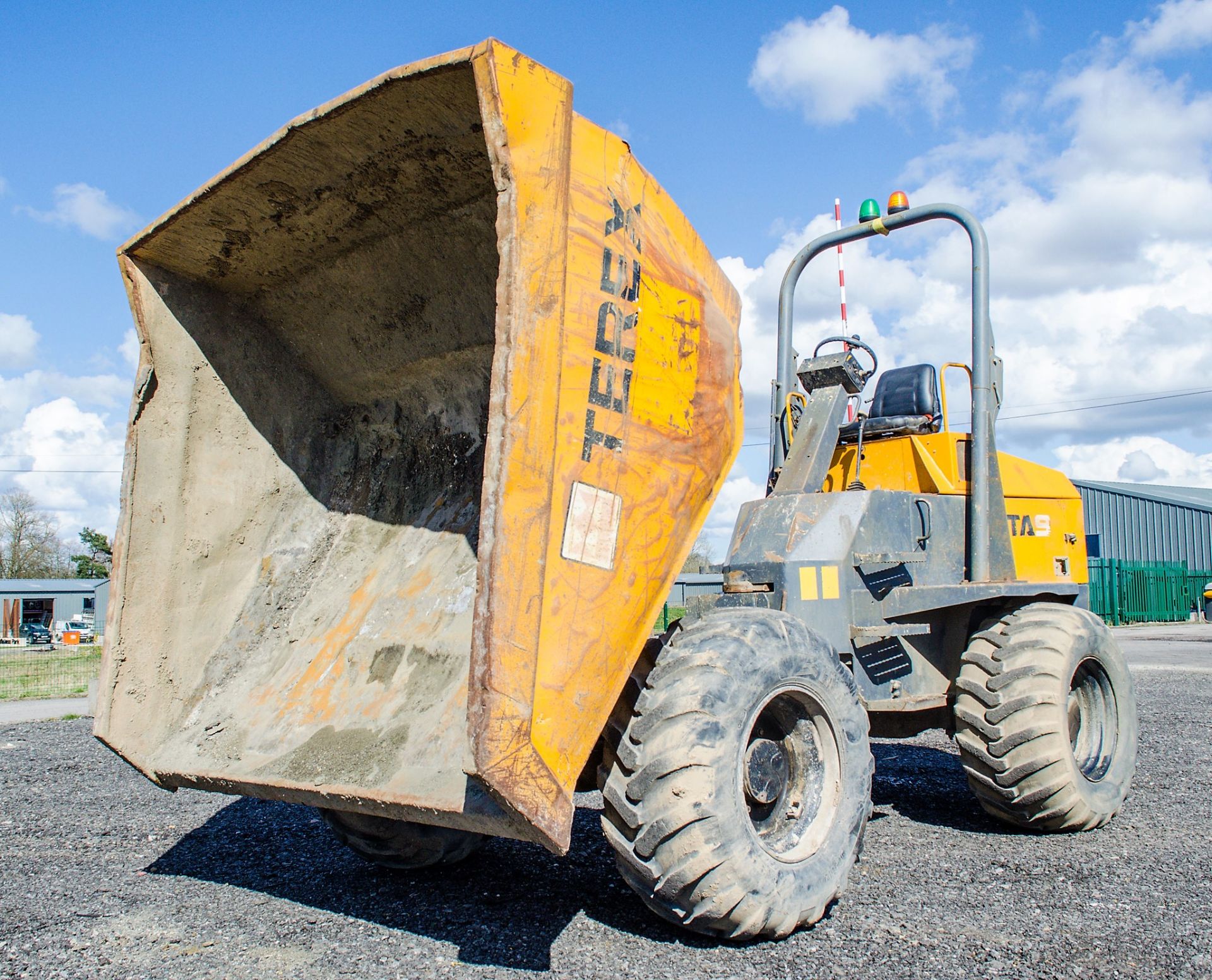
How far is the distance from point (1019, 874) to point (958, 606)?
1.48 meters

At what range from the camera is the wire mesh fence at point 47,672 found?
13.4 metres

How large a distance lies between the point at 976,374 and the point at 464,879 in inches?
143

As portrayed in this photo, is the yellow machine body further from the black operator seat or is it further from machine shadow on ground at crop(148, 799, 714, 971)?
machine shadow on ground at crop(148, 799, 714, 971)

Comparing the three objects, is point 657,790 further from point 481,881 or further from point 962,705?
point 962,705

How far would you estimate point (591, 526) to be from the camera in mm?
3055

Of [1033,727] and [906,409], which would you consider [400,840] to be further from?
[906,409]

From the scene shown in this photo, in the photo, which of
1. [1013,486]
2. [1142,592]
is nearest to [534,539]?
[1013,486]

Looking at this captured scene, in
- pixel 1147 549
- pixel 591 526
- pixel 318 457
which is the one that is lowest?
pixel 591 526

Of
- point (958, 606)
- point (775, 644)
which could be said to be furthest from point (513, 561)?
point (958, 606)

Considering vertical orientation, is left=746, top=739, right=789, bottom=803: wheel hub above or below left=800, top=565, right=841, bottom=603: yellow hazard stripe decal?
below

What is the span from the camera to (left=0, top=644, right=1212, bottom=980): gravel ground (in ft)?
10.3

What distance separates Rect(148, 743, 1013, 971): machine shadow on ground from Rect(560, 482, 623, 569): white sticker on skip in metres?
1.30

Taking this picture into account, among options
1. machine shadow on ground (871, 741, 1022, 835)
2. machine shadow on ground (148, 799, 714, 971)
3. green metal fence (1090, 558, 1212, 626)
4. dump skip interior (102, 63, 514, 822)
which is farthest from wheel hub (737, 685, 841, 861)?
green metal fence (1090, 558, 1212, 626)

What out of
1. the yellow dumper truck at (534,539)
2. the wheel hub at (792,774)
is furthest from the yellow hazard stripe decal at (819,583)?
the wheel hub at (792,774)
